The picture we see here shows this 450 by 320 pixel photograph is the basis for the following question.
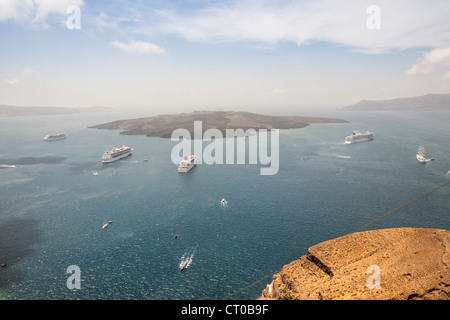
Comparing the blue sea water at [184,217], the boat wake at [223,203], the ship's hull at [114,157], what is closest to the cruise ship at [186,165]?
the blue sea water at [184,217]

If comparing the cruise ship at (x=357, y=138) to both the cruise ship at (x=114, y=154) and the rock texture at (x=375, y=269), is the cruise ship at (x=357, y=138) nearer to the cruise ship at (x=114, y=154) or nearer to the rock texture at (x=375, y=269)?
the rock texture at (x=375, y=269)

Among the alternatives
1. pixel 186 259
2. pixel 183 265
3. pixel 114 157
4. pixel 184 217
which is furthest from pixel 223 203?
pixel 114 157

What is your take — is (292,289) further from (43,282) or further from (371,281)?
(43,282)

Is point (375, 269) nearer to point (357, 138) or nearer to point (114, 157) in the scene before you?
point (114, 157)

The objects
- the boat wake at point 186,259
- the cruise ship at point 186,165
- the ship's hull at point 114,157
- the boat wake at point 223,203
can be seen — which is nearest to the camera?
the boat wake at point 186,259

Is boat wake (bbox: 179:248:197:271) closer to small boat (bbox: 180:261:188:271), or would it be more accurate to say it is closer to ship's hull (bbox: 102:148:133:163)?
small boat (bbox: 180:261:188:271)

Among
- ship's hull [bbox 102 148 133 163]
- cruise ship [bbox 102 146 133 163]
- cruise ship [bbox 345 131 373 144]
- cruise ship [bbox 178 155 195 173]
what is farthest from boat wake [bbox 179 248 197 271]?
cruise ship [bbox 345 131 373 144]
